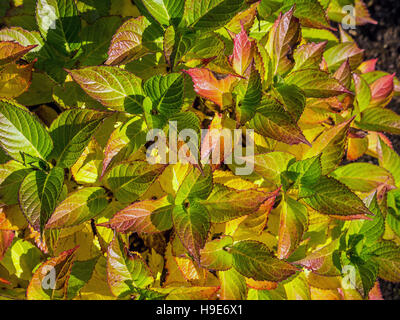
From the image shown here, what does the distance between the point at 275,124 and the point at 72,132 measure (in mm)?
525

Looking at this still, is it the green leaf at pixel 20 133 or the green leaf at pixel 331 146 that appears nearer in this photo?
the green leaf at pixel 20 133

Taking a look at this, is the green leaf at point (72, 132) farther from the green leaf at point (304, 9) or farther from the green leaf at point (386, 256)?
the green leaf at point (386, 256)

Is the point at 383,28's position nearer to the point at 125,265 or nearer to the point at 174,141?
the point at 174,141

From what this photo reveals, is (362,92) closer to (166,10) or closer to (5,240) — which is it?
(166,10)

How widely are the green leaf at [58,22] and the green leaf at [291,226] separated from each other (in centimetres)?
78

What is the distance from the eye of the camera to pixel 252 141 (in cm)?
119

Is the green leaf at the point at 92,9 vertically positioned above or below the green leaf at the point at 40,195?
above

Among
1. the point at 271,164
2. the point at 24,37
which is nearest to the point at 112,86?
the point at 24,37

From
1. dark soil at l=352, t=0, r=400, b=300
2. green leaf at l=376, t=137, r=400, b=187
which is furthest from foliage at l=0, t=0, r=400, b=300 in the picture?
dark soil at l=352, t=0, r=400, b=300

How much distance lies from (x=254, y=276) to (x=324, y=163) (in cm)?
38

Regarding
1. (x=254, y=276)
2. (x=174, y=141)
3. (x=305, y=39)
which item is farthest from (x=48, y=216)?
(x=305, y=39)

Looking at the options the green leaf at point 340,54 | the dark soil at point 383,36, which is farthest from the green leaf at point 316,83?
the dark soil at point 383,36

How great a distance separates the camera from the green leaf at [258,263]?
111 cm

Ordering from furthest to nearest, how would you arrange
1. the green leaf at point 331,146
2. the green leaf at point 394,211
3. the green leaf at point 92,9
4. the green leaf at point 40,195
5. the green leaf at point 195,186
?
the green leaf at point 394,211 < the green leaf at point 92,9 < the green leaf at point 331,146 < the green leaf at point 195,186 < the green leaf at point 40,195
